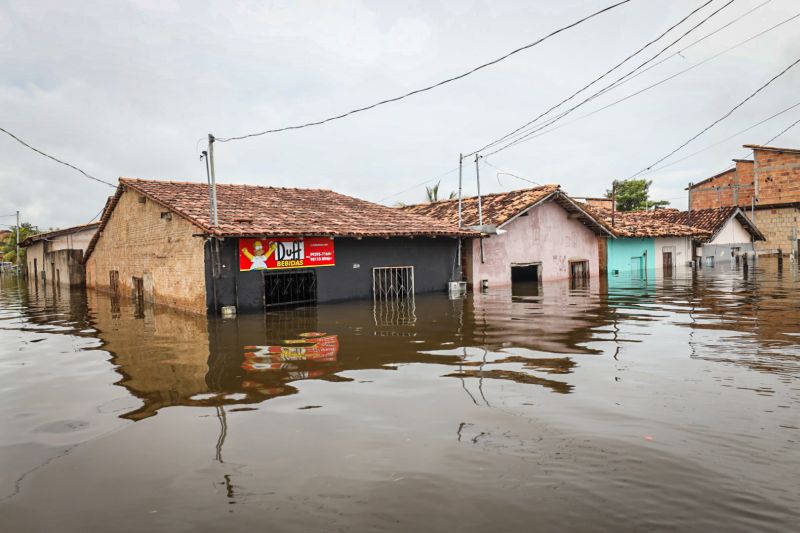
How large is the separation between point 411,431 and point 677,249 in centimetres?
3135

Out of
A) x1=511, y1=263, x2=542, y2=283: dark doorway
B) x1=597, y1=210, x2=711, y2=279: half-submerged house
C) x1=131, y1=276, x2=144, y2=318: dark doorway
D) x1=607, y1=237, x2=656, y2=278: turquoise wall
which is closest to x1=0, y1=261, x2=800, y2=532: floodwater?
x1=131, y1=276, x2=144, y2=318: dark doorway

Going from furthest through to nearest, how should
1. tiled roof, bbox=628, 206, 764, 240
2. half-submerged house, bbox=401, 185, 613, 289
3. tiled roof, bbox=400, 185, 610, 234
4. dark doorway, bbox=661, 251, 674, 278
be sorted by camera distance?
tiled roof, bbox=628, 206, 764, 240, dark doorway, bbox=661, 251, 674, 278, tiled roof, bbox=400, 185, 610, 234, half-submerged house, bbox=401, 185, 613, 289

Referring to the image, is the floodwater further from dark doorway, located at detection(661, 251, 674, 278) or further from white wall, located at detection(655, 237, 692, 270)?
dark doorway, located at detection(661, 251, 674, 278)

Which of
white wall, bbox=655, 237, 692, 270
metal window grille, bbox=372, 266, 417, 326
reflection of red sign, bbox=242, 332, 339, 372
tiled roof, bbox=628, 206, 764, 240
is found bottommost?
reflection of red sign, bbox=242, 332, 339, 372

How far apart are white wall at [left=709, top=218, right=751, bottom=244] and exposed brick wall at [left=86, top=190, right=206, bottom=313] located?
32.0 metres

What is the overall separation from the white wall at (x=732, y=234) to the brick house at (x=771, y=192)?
1.87 metres

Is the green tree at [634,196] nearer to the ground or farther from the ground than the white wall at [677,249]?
farther from the ground

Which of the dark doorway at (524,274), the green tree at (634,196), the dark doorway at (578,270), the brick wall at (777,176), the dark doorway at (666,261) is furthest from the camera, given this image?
the green tree at (634,196)

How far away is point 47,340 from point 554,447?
1173cm

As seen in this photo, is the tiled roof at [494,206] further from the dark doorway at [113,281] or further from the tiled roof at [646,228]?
the dark doorway at [113,281]

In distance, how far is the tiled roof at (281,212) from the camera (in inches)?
635

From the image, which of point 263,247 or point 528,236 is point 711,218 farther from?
point 263,247

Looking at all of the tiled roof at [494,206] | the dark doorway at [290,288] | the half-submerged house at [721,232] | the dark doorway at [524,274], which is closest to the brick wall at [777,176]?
the half-submerged house at [721,232]

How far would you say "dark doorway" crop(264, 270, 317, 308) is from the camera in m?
17.6
